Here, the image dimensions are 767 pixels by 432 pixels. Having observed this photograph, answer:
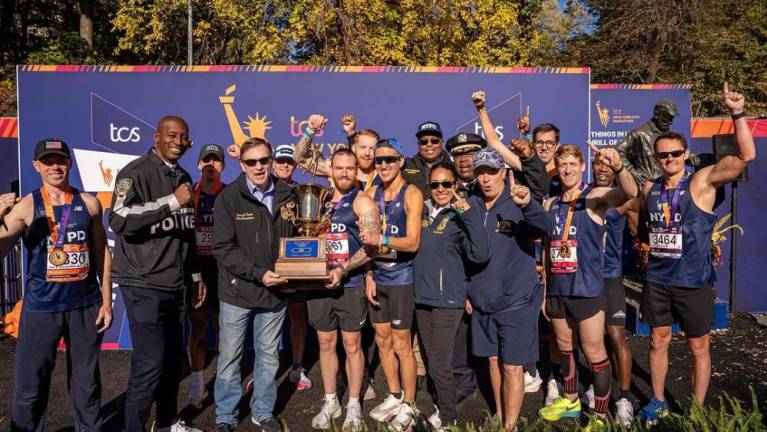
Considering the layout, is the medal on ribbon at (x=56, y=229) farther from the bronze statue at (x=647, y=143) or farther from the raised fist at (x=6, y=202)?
the bronze statue at (x=647, y=143)

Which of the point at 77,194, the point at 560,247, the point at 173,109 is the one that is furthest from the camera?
the point at 173,109

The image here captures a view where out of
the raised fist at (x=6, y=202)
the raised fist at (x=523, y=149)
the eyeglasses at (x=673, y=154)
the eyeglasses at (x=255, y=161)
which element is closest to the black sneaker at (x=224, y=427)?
the eyeglasses at (x=255, y=161)

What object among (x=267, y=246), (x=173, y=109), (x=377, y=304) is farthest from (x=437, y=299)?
(x=173, y=109)

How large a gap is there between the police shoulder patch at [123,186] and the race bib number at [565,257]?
119 inches

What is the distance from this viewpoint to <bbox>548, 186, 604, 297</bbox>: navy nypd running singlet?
155 inches

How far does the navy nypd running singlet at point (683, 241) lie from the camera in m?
3.92

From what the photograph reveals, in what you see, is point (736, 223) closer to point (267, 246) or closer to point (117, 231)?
point (267, 246)

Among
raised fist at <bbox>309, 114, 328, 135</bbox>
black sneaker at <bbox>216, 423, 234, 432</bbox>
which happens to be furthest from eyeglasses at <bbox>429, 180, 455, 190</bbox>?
black sneaker at <bbox>216, 423, 234, 432</bbox>

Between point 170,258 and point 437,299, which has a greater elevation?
point 170,258

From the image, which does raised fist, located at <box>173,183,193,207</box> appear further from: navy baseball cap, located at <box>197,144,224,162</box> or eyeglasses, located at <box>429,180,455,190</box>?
eyeglasses, located at <box>429,180,455,190</box>

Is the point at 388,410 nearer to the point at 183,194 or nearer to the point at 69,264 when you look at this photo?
the point at 183,194

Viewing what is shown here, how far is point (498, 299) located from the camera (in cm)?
365

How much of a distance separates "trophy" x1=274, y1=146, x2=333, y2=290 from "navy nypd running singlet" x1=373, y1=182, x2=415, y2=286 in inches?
17.8

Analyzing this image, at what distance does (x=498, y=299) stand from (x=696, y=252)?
1.54 m
